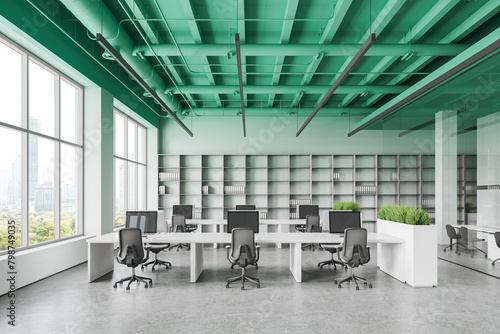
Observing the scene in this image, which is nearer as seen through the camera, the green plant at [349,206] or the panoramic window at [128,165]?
the green plant at [349,206]

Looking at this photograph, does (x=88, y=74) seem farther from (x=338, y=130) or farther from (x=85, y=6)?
(x=338, y=130)

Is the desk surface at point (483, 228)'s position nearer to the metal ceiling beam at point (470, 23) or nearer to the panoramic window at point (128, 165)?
the metal ceiling beam at point (470, 23)

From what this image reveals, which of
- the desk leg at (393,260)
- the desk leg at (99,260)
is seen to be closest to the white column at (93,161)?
the desk leg at (99,260)

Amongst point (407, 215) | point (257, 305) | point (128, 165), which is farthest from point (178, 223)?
point (407, 215)

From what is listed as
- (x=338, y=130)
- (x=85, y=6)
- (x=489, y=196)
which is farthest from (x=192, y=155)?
(x=489, y=196)

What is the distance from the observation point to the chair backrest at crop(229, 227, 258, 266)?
5.32 meters

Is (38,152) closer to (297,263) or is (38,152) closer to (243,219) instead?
(243,219)

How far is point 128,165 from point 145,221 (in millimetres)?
4795

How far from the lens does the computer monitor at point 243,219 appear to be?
616cm

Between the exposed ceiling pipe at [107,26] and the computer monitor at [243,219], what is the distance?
341 centimetres

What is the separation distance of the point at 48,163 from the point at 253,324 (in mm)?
4924

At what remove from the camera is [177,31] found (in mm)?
6844

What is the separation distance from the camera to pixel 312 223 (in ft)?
28.6

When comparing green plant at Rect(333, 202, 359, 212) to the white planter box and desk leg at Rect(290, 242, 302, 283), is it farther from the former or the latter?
desk leg at Rect(290, 242, 302, 283)
